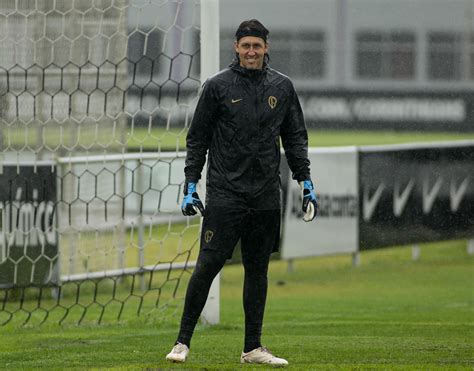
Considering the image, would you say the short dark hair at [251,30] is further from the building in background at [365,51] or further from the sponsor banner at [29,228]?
the building in background at [365,51]

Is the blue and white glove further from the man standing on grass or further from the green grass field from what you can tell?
the green grass field

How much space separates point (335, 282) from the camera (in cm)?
1488

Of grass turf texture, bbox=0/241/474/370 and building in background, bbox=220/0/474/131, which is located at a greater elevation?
building in background, bbox=220/0/474/131

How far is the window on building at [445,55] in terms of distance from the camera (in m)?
37.9

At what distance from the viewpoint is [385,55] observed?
38938 millimetres

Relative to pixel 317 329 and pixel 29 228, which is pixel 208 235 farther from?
pixel 29 228

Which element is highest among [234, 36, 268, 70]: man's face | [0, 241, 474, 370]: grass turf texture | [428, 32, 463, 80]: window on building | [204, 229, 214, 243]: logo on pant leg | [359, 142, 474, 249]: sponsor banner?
[428, 32, 463, 80]: window on building

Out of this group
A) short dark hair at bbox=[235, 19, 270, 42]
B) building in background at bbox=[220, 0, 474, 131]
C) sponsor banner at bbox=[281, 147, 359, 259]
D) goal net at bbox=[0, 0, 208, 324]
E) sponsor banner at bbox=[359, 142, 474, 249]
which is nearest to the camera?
short dark hair at bbox=[235, 19, 270, 42]

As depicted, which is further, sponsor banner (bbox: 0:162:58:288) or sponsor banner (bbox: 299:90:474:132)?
sponsor banner (bbox: 299:90:474:132)

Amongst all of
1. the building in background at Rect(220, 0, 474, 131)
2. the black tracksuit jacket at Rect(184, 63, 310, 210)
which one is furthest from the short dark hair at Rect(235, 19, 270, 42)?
the building in background at Rect(220, 0, 474, 131)

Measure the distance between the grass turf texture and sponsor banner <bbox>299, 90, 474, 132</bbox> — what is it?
19.0 metres

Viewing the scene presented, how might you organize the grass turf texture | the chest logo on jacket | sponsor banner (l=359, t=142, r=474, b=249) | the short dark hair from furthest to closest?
sponsor banner (l=359, t=142, r=474, b=249) < the grass turf texture < the chest logo on jacket < the short dark hair

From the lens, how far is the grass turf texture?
7.76 metres

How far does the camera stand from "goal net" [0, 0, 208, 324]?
10266mm
